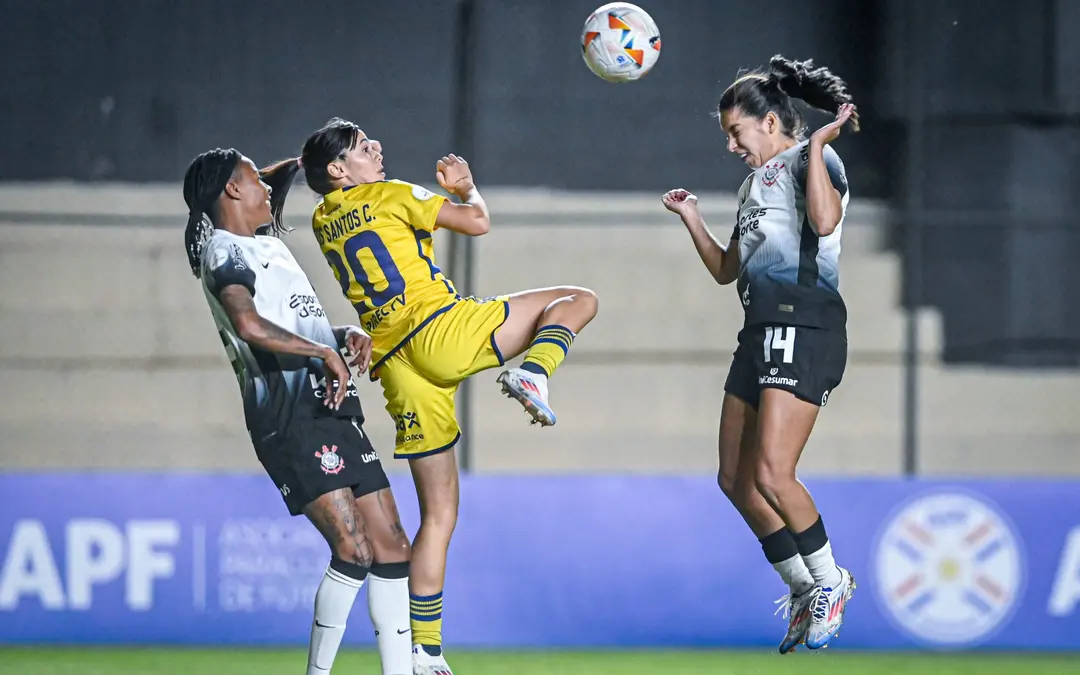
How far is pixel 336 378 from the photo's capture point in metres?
4.81

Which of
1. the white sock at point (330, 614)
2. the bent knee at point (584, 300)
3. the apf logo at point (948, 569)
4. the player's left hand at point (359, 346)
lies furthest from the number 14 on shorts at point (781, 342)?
the apf logo at point (948, 569)

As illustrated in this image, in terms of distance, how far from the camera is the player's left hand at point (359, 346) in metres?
4.88

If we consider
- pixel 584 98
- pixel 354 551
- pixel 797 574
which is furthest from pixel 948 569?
pixel 584 98

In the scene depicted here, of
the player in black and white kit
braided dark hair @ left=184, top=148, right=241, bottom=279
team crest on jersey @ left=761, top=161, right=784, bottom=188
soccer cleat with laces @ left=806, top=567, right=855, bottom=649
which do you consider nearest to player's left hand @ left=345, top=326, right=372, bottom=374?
the player in black and white kit

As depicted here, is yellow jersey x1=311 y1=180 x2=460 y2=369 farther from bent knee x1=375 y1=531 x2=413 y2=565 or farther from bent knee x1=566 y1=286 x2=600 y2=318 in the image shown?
bent knee x1=375 y1=531 x2=413 y2=565

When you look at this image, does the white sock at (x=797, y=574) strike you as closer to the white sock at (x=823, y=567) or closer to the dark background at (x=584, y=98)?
the white sock at (x=823, y=567)

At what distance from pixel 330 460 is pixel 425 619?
701 millimetres

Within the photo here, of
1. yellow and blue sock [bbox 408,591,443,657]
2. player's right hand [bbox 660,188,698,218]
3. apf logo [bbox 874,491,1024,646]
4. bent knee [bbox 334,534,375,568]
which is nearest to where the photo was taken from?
bent knee [bbox 334,534,375,568]

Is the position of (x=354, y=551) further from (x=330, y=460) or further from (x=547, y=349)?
(x=547, y=349)

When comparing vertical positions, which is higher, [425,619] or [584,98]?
[584,98]

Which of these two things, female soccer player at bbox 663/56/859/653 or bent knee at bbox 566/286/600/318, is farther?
bent knee at bbox 566/286/600/318

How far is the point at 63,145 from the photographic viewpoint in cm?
1027

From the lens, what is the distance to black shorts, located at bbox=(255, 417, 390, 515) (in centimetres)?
489

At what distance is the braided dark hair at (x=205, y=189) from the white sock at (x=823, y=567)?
7.64 ft
